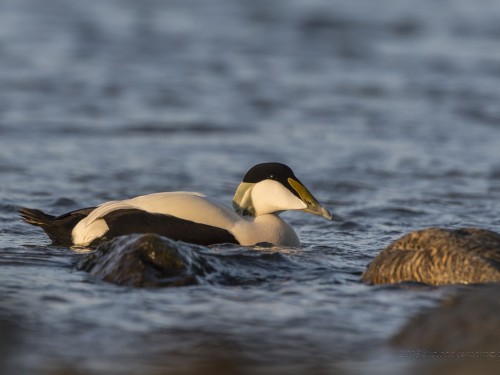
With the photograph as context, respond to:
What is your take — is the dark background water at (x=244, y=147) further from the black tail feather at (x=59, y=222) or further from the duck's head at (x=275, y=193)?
the duck's head at (x=275, y=193)

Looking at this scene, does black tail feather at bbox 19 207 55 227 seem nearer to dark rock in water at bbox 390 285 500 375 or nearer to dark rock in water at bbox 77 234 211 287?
dark rock in water at bbox 77 234 211 287

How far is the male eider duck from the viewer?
276 inches

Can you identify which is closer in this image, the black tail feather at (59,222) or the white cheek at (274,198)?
the black tail feather at (59,222)

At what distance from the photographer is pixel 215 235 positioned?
703cm

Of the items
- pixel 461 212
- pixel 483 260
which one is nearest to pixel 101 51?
pixel 461 212

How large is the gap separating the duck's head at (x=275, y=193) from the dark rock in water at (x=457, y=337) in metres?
2.23

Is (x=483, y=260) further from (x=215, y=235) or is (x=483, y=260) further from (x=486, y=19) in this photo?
(x=486, y=19)

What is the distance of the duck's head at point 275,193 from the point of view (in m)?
7.45

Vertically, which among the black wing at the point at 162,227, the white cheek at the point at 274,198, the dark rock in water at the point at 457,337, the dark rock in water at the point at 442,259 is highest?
the white cheek at the point at 274,198

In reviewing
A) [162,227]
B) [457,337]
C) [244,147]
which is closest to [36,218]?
[162,227]

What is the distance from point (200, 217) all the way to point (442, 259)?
5.58ft

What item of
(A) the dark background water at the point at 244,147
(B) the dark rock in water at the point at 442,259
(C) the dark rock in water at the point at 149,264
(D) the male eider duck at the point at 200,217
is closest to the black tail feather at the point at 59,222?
(D) the male eider duck at the point at 200,217

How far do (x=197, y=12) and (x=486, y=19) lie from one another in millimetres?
5172

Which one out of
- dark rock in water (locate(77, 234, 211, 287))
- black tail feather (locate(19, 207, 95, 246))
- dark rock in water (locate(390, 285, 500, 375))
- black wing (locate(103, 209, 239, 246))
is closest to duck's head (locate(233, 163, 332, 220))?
black wing (locate(103, 209, 239, 246))
